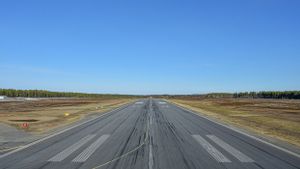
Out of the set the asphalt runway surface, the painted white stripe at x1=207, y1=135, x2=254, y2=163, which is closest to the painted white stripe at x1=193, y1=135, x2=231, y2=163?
the asphalt runway surface

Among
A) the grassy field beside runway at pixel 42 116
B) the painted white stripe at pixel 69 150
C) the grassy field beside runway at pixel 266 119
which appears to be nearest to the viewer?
the painted white stripe at pixel 69 150

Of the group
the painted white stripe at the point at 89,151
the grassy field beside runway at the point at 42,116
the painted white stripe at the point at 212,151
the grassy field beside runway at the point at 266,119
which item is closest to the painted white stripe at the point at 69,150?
the painted white stripe at the point at 89,151

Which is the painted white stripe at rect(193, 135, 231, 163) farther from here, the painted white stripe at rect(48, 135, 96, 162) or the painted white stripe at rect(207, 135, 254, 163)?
the painted white stripe at rect(48, 135, 96, 162)

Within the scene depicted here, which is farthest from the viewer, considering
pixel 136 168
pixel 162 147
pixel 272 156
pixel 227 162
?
pixel 162 147

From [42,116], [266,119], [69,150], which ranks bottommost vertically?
[69,150]

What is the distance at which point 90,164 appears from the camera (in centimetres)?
1163

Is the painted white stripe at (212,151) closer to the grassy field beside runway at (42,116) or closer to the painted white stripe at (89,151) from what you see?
the painted white stripe at (89,151)

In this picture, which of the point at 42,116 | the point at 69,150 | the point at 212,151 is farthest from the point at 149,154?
the point at 42,116

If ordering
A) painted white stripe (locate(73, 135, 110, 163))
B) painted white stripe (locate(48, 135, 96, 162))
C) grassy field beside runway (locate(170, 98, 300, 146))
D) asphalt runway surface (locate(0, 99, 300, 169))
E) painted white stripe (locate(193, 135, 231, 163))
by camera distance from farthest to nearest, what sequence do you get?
grassy field beside runway (locate(170, 98, 300, 146))
painted white stripe (locate(48, 135, 96, 162))
painted white stripe (locate(193, 135, 231, 163))
painted white stripe (locate(73, 135, 110, 163))
asphalt runway surface (locate(0, 99, 300, 169))

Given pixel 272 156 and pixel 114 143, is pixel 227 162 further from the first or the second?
pixel 114 143

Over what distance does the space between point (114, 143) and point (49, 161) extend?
16.0 feet

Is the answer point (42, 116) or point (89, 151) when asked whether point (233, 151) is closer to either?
point (89, 151)

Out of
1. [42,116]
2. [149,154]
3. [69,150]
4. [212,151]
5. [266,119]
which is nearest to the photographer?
[149,154]

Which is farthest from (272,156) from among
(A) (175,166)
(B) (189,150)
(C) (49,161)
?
(C) (49,161)
